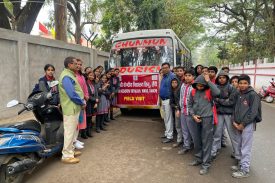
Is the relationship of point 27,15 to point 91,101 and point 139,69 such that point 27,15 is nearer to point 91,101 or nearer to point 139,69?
point 139,69

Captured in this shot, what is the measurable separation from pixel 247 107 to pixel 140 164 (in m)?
2.00

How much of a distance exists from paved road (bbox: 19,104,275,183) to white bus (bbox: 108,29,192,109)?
6.18 ft

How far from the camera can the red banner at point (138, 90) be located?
840 centimetres

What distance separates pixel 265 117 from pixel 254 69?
49.1ft

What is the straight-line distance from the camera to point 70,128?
4.76 metres

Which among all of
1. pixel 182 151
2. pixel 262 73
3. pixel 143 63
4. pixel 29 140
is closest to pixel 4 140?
→ pixel 29 140

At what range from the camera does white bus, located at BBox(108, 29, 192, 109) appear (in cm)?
845

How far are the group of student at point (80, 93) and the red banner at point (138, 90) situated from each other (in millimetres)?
340

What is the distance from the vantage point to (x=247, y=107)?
4.31m

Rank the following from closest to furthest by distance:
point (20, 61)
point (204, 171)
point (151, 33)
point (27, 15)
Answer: point (204, 171) → point (20, 61) → point (151, 33) → point (27, 15)

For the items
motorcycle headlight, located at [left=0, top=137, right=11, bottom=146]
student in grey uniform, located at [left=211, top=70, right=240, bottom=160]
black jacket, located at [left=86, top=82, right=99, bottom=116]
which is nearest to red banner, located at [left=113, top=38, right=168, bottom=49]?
black jacket, located at [left=86, top=82, right=99, bottom=116]

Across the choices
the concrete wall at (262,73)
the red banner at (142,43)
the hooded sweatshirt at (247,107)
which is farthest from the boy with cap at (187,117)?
the concrete wall at (262,73)

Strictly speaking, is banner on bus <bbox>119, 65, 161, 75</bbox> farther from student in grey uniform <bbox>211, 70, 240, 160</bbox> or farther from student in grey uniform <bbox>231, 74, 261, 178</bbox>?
student in grey uniform <bbox>231, 74, 261, 178</bbox>

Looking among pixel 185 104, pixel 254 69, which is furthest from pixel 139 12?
pixel 185 104
